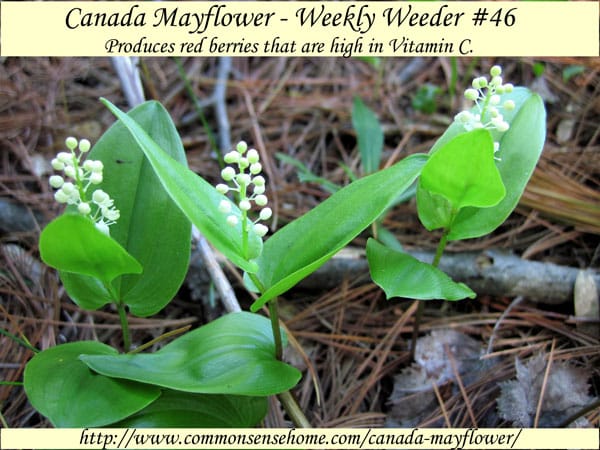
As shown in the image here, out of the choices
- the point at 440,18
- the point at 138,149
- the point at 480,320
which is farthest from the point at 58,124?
the point at 480,320

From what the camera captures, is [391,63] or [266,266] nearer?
[266,266]

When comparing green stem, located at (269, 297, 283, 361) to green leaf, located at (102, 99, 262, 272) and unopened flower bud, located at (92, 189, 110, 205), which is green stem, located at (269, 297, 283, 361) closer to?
green leaf, located at (102, 99, 262, 272)

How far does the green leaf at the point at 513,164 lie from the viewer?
5.51ft

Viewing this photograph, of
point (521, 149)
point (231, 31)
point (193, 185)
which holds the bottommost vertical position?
point (193, 185)

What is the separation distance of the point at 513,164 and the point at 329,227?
2.00 ft

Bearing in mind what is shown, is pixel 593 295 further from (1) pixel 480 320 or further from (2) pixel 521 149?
(2) pixel 521 149

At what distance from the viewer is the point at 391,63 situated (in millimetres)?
3213

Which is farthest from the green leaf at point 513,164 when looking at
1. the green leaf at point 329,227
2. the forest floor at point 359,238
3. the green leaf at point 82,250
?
the green leaf at point 82,250

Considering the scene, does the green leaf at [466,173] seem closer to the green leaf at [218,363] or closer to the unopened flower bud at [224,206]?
the unopened flower bud at [224,206]

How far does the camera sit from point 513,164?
1710 mm

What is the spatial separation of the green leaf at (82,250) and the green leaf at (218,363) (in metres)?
0.26

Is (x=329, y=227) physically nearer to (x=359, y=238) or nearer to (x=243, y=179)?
(x=243, y=179)

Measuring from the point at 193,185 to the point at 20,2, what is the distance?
2.04 meters

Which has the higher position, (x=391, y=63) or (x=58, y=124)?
(x=391, y=63)
